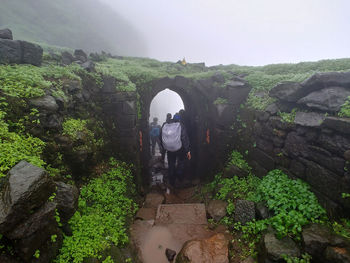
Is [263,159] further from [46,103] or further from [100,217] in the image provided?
[46,103]

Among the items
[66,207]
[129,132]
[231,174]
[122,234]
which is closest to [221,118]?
[231,174]

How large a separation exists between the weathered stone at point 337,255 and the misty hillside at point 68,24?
87.5 feet

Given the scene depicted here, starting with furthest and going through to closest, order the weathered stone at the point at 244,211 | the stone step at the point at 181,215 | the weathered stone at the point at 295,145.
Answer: the stone step at the point at 181,215
the weathered stone at the point at 295,145
the weathered stone at the point at 244,211

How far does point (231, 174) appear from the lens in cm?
643

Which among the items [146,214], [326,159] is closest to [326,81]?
[326,159]

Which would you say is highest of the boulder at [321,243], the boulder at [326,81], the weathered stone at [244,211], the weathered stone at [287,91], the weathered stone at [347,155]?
the boulder at [326,81]

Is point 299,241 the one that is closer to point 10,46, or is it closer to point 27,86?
point 27,86

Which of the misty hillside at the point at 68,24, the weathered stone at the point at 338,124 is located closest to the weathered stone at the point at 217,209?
the weathered stone at the point at 338,124

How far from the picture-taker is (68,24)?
37906 mm

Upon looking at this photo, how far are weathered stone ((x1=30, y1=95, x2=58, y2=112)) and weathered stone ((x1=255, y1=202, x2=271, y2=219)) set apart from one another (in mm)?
5111

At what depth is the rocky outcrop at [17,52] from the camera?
505cm

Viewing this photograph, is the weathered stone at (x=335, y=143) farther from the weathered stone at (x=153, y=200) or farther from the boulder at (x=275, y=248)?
the weathered stone at (x=153, y=200)

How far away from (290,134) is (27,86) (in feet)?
20.6

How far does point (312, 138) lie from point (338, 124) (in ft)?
2.23
